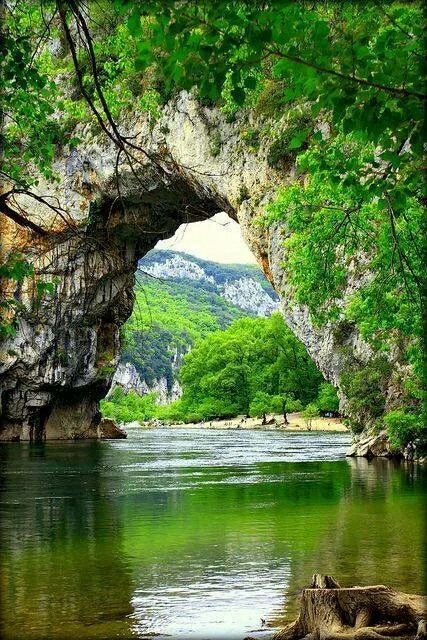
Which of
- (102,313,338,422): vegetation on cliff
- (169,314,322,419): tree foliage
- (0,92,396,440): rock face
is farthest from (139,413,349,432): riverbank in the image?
(0,92,396,440): rock face

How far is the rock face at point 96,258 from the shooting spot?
33.7 m

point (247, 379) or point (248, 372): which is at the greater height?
point (248, 372)

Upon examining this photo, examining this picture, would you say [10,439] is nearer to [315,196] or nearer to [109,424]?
[109,424]

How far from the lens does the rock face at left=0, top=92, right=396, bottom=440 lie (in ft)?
111

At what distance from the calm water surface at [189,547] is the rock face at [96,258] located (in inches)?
305

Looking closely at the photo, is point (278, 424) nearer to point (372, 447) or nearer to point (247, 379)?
point (247, 379)

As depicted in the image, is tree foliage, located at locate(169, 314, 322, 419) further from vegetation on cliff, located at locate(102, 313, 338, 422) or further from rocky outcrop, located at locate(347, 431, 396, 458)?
rocky outcrop, located at locate(347, 431, 396, 458)

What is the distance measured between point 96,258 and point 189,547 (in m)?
18.0

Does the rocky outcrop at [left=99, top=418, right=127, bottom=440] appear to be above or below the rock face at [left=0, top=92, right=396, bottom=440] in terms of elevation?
below

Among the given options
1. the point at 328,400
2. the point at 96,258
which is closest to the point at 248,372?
the point at 328,400

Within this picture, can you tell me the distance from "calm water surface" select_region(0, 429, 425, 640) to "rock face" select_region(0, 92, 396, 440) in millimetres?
7745

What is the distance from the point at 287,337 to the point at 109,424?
34581mm

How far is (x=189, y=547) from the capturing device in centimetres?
1218

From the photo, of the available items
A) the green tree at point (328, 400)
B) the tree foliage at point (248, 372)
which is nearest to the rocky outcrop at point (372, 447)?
the green tree at point (328, 400)
